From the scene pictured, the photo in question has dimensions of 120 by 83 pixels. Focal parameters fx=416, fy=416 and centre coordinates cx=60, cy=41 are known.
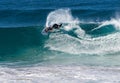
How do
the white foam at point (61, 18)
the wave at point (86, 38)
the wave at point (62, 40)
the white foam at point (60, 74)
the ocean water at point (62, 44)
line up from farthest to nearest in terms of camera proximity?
the white foam at point (61, 18), the wave at point (86, 38), the wave at point (62, 40), the ocean water at point (62, 44), the white foam at point (60, 74)

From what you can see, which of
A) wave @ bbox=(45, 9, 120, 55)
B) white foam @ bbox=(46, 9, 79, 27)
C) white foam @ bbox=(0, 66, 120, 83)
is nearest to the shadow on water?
wave @ bbox=(45, 9, 120, 55)

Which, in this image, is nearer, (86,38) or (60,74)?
(60,74)

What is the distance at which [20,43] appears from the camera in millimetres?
24781

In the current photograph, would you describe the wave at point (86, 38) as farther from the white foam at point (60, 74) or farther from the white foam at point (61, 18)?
the white foam at point (60, 74)

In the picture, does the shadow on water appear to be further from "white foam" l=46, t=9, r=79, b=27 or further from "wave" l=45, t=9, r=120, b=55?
"white foam" l=46, t=9, r=79, b=27

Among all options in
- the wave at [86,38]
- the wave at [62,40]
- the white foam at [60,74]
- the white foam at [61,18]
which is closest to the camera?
the white foam at [60,74]

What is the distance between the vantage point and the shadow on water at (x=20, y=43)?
70.1 ft

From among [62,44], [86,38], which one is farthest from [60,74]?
[86,38]

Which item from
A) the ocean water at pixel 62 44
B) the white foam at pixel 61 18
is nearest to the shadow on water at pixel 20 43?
the ocean water at pixel 62 44

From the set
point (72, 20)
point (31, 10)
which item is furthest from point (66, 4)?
point (72, 20)

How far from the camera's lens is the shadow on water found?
21.4 metres

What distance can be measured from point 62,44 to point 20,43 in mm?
3376

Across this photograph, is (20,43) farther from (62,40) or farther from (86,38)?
(86,38)

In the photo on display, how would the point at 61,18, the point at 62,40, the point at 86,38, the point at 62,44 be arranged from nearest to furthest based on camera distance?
the point at 62,44 < the point at 62,40 < the point at 86,38 < the point at 61,18
